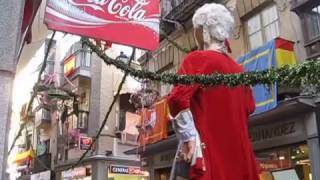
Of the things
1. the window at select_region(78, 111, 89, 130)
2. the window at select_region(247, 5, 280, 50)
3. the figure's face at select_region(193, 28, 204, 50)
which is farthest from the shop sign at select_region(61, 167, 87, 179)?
the figure's face at select_region(193, 28, 204, 50)

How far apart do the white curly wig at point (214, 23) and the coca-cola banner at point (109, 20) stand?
1.29m

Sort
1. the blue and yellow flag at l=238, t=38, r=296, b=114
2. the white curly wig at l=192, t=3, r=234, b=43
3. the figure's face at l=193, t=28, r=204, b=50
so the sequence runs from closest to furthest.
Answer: the white curly wig at l=192, t=3, r=234, b=43 < the figure's face at l=193, t=28, r=204, b=50 < the blue and yellow flag at l=238, t=38, r=296, b=114

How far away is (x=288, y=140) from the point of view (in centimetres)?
1031

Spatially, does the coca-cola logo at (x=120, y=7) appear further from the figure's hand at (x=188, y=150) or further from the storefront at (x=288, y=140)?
the storefront at (x=288, y=140)

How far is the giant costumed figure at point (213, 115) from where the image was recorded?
3225 millimetres

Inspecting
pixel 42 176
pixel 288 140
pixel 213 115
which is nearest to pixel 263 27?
pixel 288 140

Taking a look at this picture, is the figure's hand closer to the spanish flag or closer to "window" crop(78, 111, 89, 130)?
"window" crop(78, 111, 89, 130)

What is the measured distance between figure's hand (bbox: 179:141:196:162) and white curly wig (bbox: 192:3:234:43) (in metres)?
0.91

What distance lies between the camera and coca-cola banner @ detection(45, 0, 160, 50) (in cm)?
Answer: 462

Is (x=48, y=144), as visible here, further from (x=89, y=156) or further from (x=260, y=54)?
(x=260, y=54)

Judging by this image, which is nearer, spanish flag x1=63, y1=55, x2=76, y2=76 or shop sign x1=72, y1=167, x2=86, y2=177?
shop sign x1=72, y1=167, x2=86, y2=177

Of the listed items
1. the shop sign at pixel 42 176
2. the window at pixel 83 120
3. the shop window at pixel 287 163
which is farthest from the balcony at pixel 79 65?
the shop window at pixel 287 163

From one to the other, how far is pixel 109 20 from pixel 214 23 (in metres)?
1.54

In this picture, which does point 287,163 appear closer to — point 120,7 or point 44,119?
point 120,7
